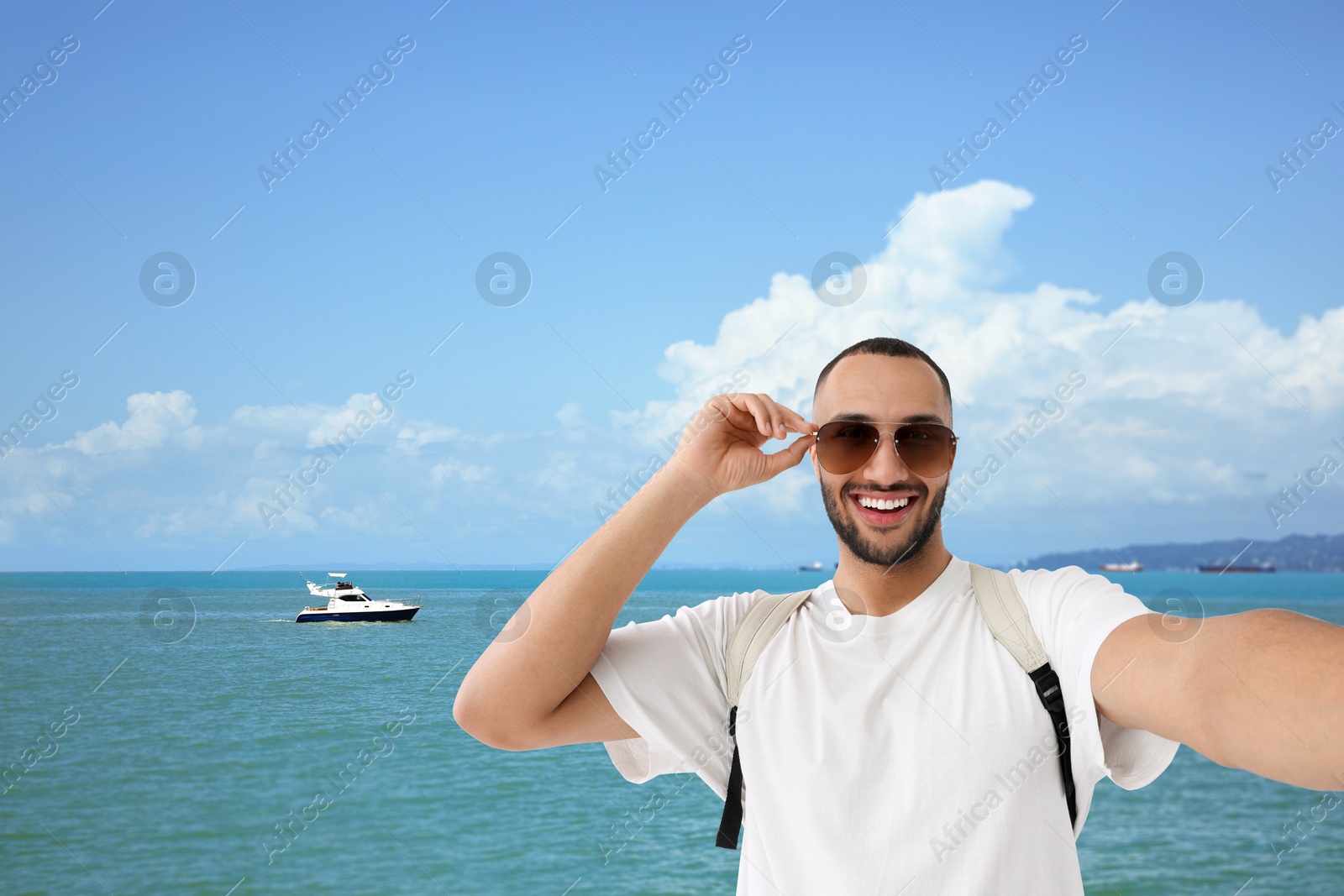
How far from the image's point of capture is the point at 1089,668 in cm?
192

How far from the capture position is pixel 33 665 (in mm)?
56125

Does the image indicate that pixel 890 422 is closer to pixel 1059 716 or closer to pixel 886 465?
pixel 886 465

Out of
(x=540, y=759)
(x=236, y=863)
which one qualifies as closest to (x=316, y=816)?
(x=236, y=863)

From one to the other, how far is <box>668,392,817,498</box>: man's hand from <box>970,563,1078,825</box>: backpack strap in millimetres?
608

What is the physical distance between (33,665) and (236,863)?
1489 inches

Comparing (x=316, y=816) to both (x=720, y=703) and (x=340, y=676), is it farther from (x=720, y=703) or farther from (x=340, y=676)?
(x=720, y=703)

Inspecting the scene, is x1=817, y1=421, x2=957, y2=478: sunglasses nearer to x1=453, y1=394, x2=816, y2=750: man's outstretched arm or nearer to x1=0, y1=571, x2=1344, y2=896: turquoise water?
x1=453, y1=394, x2=816, y2=750: man's outstretched arm

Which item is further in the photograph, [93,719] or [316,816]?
[93,719]

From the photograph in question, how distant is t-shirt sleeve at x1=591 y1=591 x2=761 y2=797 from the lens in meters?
2.32

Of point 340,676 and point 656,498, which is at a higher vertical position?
point 340,676

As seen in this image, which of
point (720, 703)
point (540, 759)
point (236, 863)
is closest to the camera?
point (720, 703)

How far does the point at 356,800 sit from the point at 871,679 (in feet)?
117

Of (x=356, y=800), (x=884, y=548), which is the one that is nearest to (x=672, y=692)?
(x=884, y=548)

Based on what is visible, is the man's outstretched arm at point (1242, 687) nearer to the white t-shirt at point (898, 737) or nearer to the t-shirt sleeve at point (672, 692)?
the white t-shirt at point (898, 737)
